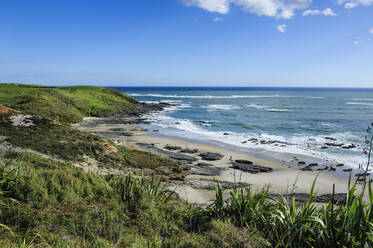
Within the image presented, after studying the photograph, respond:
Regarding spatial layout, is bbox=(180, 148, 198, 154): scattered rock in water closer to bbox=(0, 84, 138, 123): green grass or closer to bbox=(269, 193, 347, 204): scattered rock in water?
bbox=(269, 193, 347, 204): scattered rock in water

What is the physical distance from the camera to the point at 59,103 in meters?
43.6

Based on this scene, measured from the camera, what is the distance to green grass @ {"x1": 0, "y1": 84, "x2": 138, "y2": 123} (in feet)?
120

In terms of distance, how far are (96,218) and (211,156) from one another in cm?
1672

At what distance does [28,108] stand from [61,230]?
120ft

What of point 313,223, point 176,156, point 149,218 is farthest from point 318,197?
point 149,218

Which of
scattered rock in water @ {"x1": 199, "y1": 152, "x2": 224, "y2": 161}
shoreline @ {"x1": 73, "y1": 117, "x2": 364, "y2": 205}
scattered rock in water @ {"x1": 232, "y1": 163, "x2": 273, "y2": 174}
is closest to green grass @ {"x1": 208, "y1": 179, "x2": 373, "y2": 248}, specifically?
shoreline @ {"x1": 73, "y1": 117, "x2": 364, "y2": 205}

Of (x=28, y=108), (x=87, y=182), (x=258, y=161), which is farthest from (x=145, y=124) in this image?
(x=87, y=182)

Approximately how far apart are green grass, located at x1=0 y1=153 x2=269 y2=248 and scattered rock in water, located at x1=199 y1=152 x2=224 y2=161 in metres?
13.9

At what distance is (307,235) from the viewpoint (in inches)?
193

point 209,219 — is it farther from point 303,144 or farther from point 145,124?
point 145,124

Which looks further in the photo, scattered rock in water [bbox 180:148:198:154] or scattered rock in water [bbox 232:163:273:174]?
scattered rock in water [bbox 180:148:198:154]

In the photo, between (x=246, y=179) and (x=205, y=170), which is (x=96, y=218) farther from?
(x=205, y=170)

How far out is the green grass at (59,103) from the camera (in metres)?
36.7

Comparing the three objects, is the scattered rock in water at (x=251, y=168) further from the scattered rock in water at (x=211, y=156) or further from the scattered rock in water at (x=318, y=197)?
the scattered rock in water at (x=318, y=197)
